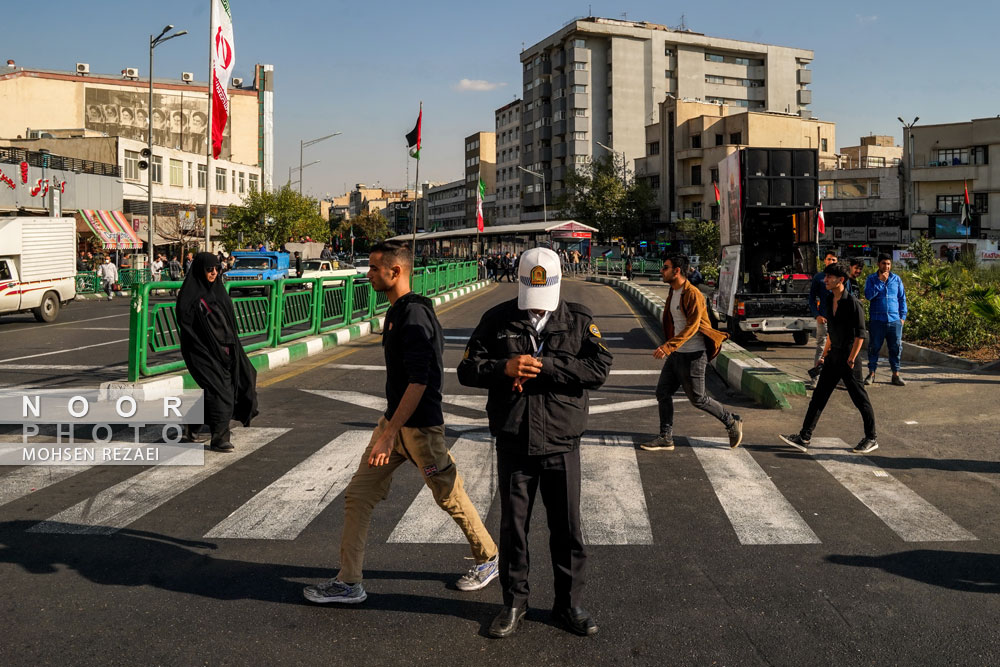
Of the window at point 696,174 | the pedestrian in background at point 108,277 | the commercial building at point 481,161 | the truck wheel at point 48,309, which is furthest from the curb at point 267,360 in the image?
the commercial building at point 481,161

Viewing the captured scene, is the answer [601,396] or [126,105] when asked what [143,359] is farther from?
[126,105]

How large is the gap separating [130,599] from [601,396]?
7544 mm

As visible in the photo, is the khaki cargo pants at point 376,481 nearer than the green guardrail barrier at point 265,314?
Yes

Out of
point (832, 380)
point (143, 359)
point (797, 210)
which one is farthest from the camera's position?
point (797, 210)

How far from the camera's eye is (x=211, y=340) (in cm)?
765

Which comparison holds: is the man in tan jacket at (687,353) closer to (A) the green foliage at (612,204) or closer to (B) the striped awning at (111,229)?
(B) the striped awning at (111,229)

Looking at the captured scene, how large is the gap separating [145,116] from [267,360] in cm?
5944

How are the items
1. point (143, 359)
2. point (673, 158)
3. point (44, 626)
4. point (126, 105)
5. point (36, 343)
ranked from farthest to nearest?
point (673, 158)
point (126, 105)
point (36, 343)
point (143, 359)
point (44, 626)

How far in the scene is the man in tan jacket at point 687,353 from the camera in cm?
799

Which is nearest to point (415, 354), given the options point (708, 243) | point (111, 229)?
point (111, 229)

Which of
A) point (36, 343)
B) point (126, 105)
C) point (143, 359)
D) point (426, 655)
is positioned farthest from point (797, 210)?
point (126, 105)

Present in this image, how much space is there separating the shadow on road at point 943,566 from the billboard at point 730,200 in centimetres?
1332

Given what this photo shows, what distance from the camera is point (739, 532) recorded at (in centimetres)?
550

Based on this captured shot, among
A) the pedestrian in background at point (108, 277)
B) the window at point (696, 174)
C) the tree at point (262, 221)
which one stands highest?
the window at point (696, 174)
